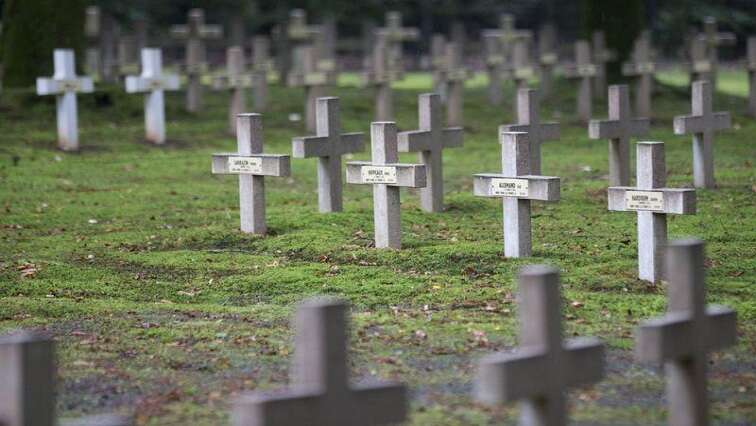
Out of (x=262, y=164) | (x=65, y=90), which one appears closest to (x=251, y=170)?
(x=262, y=164)

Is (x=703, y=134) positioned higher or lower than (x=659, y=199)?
higher

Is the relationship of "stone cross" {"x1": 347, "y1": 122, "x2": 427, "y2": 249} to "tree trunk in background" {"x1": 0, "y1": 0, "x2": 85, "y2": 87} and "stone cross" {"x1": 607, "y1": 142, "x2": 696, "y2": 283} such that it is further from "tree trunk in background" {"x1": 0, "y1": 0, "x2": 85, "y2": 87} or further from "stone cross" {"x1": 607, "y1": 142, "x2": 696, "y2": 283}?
"tree trunk in background" {"x1": 0, "y1": 0, "x2": 85, "y2": 87}

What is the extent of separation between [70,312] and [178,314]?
781mm

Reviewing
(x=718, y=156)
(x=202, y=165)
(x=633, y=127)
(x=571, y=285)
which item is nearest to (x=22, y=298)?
(x=571, y=285)

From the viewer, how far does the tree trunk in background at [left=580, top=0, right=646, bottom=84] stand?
29719mm

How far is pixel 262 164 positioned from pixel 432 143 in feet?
6.61

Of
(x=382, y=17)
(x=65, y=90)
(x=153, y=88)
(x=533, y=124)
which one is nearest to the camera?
(x=533, y=124)

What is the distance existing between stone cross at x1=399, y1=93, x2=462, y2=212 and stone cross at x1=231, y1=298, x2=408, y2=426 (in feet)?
31.9

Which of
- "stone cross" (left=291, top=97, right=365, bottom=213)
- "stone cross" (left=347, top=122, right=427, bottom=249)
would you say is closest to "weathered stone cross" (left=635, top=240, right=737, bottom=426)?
"stone cross" (left=347, top=122, right=427, bottom=249)

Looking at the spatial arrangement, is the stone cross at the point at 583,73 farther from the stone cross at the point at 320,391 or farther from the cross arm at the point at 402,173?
the stone cross at the point at 320,391

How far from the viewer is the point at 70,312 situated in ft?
35.4

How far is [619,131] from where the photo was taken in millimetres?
16875

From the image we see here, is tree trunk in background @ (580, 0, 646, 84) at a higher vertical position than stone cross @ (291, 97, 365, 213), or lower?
higher

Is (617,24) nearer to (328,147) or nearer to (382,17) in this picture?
(328,147)
